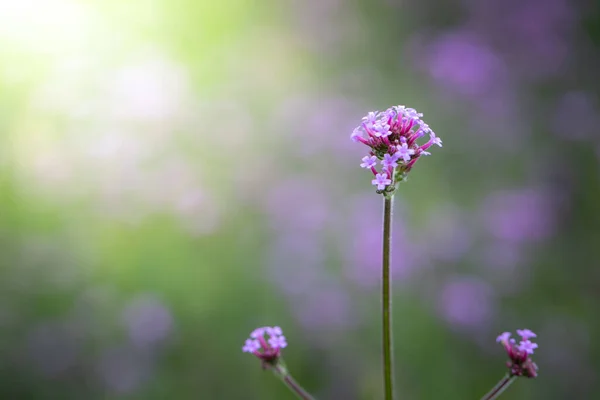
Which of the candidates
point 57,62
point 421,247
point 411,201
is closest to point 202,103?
point 57,62

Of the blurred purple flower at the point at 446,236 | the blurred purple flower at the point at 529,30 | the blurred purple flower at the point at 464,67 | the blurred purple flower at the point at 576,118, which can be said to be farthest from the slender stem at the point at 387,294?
the blurred purple flower at the point at 529,30

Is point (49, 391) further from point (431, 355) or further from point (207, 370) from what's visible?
point (431, 355)

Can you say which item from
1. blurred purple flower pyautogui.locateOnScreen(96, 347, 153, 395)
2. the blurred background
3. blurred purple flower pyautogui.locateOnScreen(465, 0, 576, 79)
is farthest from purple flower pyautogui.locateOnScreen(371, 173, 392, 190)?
blurred purple flower pyautogui.locateOnScreen(465, 0, 576, 79)

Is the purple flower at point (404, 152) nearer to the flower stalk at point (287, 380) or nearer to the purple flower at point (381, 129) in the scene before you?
the purple flower at point (381, 129)

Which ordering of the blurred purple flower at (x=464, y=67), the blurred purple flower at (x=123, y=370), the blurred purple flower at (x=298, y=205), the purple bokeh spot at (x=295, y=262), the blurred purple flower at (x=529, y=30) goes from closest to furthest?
1. the blurred purple flower at (x=123, y=370)
2. the purple bokeh spot at (x=295, y=262)
3. the blurred purple flower at (x=298, y=205)
4. the blurred purple flower at (x=464, y=67)
5. the blurred purple flower at (x=529, y=30)

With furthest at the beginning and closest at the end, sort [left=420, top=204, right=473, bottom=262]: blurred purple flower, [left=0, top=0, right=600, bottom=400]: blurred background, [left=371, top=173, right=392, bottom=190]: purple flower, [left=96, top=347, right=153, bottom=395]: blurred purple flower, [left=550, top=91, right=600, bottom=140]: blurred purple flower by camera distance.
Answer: [left=550, top=91, right=600, bottom=140]: blurred purple flower, [left=420, top=204, right=473, bottom=262]: blurred purple flower, [left=0, top=0, right=600, bottom=400]: blurred background, [left=96, top=347, right=153, bottom=395]: blurred purple flower, [left=371, top=173, right=392, bottom=190]: purple flower

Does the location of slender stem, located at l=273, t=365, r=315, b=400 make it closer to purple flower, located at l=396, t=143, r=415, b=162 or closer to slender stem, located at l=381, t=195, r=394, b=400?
slender stem, located at l=381, t=195, r=394, b=400

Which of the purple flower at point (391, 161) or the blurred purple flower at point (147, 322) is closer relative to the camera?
the purple flower at point (391, 161)
